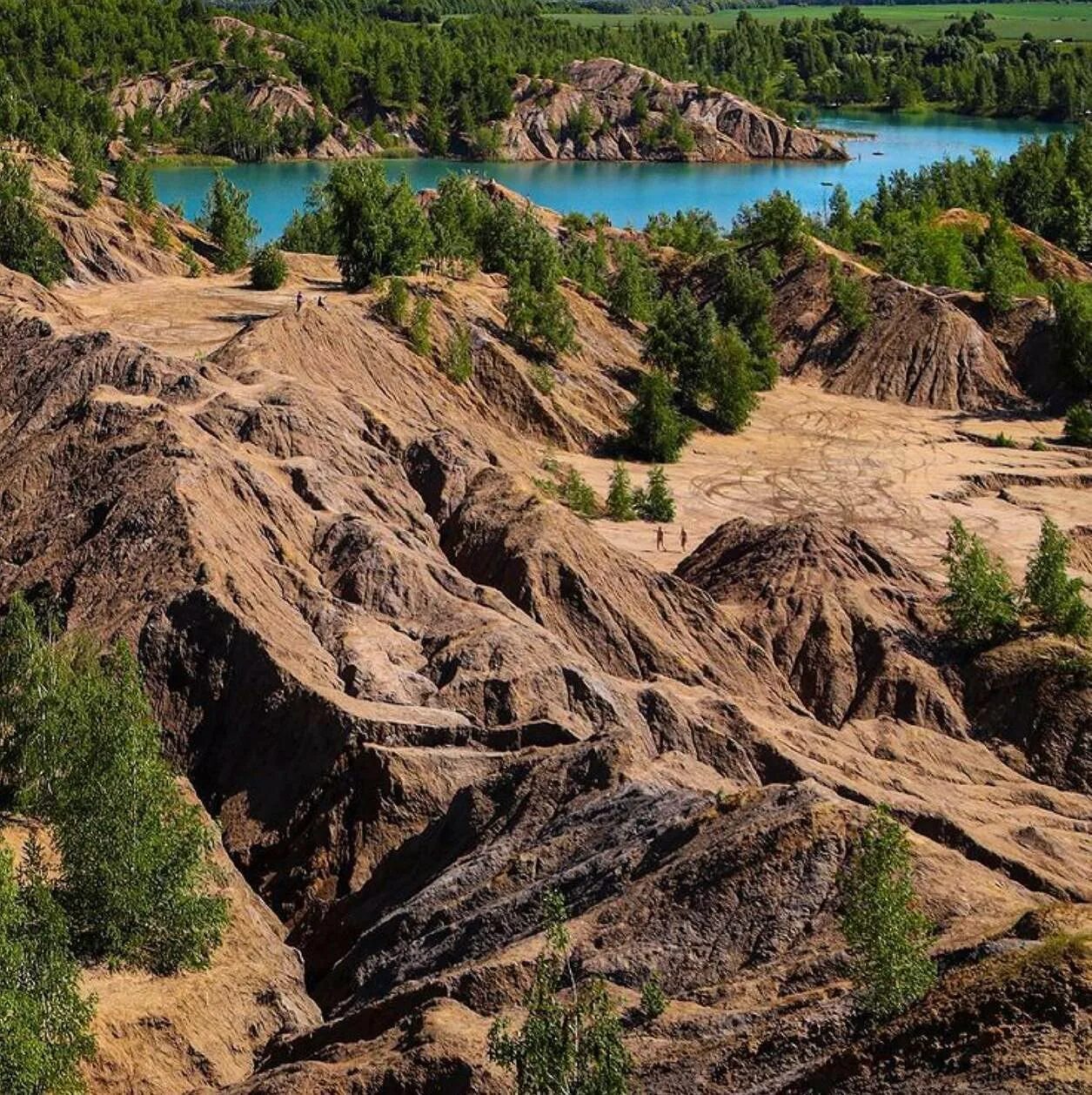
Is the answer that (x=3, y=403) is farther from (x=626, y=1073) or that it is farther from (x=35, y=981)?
(x=626, y=1073)

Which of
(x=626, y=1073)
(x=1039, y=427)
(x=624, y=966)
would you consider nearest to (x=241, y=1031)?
(x=624, y=966)

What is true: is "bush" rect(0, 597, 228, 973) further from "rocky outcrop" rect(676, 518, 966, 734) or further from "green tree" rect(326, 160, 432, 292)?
"green tree" rect(326, 160, 432, 292)

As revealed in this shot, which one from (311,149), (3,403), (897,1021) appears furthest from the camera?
(311,149)

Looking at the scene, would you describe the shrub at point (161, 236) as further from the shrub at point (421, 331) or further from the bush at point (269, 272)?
the shrub at point (421, 331)

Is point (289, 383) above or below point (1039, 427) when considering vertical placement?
above

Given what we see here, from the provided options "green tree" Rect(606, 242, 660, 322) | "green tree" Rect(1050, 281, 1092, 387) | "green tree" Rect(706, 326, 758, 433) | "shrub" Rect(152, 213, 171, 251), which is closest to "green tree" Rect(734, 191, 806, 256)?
"green tree" Rect(606, 242, 660, 322)

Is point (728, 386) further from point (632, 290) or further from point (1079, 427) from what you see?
point (1079, 427)

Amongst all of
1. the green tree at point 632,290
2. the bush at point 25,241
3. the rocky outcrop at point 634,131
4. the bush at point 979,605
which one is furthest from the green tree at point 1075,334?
the rocky outcrop at point 634,131
